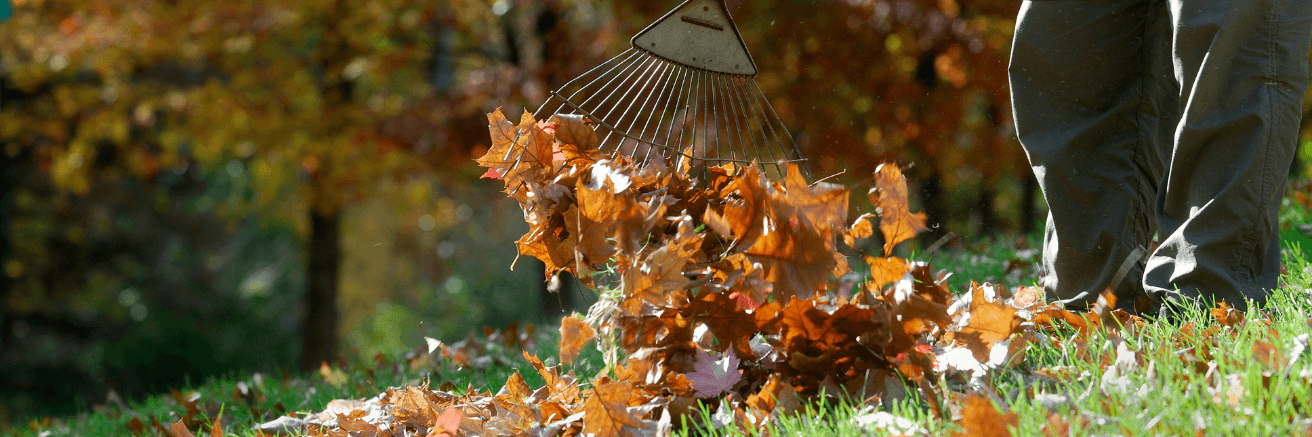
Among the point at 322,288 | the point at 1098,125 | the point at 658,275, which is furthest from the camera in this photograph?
the point at 322,288

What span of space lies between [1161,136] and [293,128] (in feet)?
22.9

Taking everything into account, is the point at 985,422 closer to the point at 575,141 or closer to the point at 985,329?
the point at 985,329

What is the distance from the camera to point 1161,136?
2176mm

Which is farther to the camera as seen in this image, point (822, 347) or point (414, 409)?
point (414, 409)

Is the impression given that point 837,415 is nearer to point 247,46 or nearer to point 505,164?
point 505,164

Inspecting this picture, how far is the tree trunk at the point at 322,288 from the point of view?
29.2 feet

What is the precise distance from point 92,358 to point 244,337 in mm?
1951

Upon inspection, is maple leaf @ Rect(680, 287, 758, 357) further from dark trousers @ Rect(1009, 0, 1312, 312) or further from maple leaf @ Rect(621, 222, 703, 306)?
dark trousers @ Rect(1009, 0, 1312, 312)

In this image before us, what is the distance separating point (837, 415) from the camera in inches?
52.7

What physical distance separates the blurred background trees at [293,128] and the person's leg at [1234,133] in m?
0.77

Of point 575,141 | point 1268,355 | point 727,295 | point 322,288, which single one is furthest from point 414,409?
point 322,288

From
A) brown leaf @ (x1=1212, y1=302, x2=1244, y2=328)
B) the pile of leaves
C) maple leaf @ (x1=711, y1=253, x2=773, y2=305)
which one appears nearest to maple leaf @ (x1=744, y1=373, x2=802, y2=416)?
the pile of leaves

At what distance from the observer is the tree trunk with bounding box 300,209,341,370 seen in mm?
8898

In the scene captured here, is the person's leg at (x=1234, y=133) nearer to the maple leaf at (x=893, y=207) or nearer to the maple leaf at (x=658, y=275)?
the maple leaf at (x=893, y=207)
